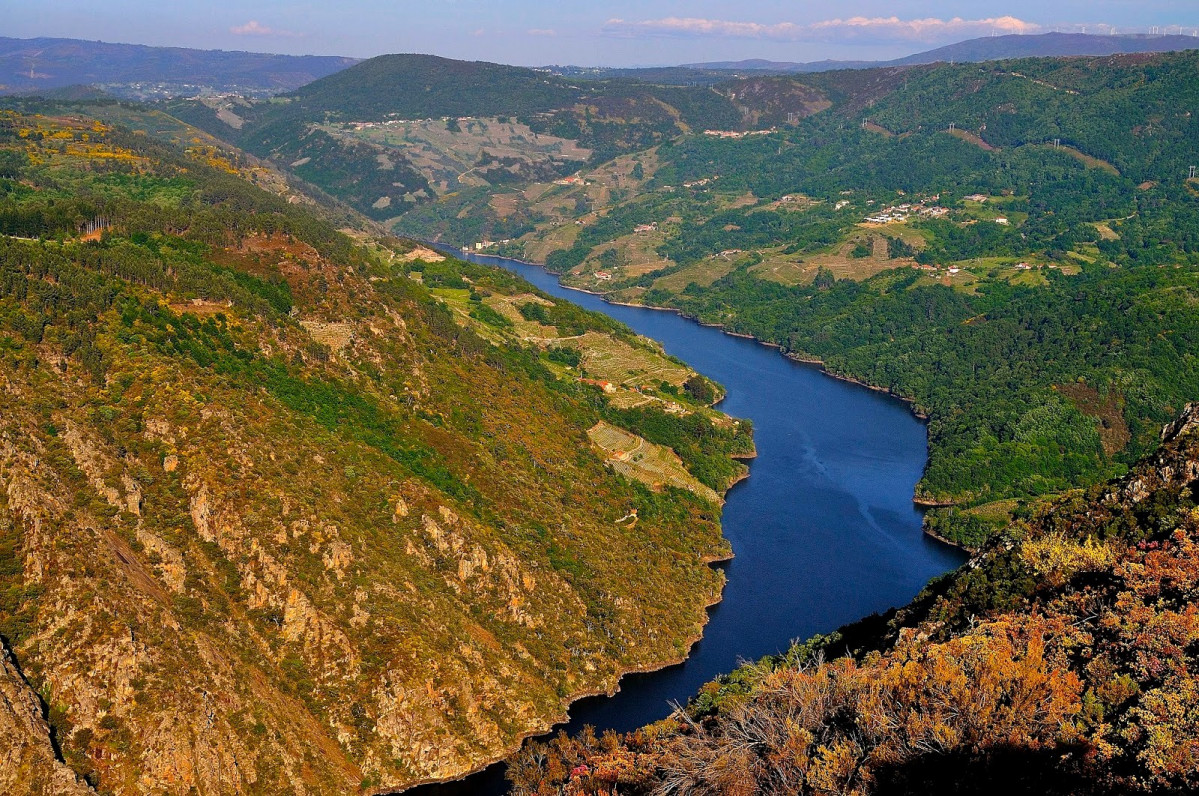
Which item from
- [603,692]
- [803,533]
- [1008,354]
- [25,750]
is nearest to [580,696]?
[603,692]

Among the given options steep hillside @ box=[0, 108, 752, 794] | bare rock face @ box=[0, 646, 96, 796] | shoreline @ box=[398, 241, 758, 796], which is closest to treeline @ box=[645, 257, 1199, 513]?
shoreline @ box=[398, 241, 758, 796]

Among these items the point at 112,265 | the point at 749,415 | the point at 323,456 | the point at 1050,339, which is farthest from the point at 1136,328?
the point at 112,265

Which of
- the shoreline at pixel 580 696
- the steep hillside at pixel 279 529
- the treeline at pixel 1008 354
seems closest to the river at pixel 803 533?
the shoreline at pixel 580 696

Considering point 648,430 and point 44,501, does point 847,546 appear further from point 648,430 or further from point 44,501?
point 44,501

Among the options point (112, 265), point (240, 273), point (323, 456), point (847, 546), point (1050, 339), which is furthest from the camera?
point (1050, 339)

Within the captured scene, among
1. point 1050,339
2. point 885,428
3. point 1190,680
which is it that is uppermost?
point 1190,680
